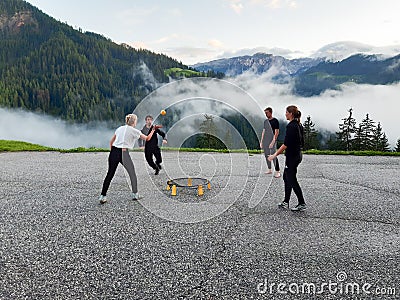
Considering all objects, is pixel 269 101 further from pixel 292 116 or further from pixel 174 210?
pixel 174 210

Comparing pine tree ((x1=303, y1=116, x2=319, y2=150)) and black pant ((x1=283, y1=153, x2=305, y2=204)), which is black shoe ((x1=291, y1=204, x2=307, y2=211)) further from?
pine tree ((x1=303, y1=116, x2=319, y2=150))

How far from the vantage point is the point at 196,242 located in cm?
522

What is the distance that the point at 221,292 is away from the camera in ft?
12.5

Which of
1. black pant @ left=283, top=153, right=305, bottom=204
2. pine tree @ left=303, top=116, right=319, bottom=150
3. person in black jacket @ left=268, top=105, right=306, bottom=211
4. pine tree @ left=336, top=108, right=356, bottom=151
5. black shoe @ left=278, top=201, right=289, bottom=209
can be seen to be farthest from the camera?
pine tree @ left=303, top=116, right=319, bottom=150

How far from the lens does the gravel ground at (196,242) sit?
3.94 m

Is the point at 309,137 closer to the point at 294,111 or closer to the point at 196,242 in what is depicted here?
the point at 294,111

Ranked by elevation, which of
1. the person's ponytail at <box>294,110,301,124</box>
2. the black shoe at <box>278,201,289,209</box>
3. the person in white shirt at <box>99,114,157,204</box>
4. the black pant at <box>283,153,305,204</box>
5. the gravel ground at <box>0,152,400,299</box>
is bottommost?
the gravel ground at <box>0,152,400,299</box>

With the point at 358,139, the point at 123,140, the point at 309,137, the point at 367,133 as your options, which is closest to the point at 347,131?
the point at 358,139

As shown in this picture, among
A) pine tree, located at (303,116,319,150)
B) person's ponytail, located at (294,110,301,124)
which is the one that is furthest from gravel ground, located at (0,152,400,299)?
pine tree, located at (303,116,319,150)

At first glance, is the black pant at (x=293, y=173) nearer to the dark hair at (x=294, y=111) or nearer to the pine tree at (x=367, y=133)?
the dark hair at (x=294, y=111)

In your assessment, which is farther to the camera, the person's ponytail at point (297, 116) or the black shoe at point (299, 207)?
the black shoe at point (299, 207)

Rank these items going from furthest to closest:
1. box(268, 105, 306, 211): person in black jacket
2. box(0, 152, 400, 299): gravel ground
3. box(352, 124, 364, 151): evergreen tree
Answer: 1. box(352, 124, 364, 151): evergreen tree
2. box(268, 105, 306, 211): person in black jacket
3. box(0, 152, 400, 299): gravel ground

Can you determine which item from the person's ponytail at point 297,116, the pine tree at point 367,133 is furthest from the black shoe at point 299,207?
the pine tree at point 367,133

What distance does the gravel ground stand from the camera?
3943 millimetres
